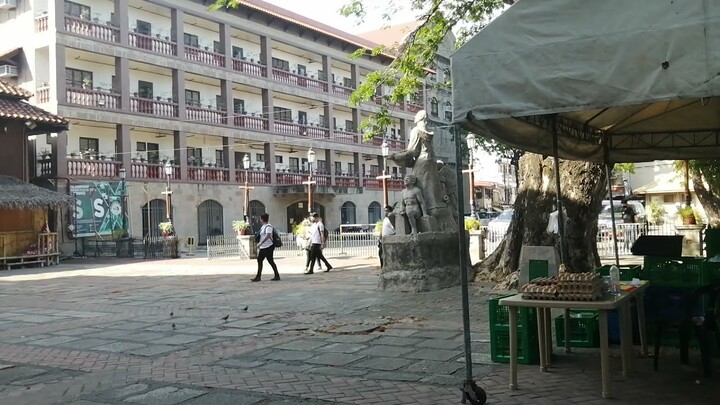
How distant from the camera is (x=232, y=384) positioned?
5641 millimetres

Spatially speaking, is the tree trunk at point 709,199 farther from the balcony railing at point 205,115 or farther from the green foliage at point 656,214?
the balcony railing at point 205,115

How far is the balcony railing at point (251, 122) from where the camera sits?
34.7m

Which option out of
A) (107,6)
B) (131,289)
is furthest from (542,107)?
(107,6)

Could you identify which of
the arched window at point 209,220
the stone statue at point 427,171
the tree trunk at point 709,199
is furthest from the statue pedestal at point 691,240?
the arched window at point 209,220

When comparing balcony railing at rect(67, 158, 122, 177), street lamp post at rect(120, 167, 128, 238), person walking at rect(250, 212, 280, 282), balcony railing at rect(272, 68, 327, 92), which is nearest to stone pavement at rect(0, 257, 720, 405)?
person walking at rect(250, 212, 280, 282)

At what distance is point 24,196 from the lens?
22.1 metres

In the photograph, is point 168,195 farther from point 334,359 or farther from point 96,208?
point 334,359

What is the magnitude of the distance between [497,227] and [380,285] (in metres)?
13.0

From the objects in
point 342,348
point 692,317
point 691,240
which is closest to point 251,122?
point 691,240

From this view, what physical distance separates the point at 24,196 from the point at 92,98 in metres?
6.90

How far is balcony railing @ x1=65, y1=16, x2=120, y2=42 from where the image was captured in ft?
87.3

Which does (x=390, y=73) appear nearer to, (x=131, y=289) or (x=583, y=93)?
(x=131, y=289)

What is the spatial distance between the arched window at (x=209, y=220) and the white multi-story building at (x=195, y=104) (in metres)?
0.07

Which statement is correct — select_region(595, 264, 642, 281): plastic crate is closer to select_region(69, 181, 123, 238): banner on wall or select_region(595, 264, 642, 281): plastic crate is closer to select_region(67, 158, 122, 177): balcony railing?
select_region(69, 181, 123, 238): banner on wall
